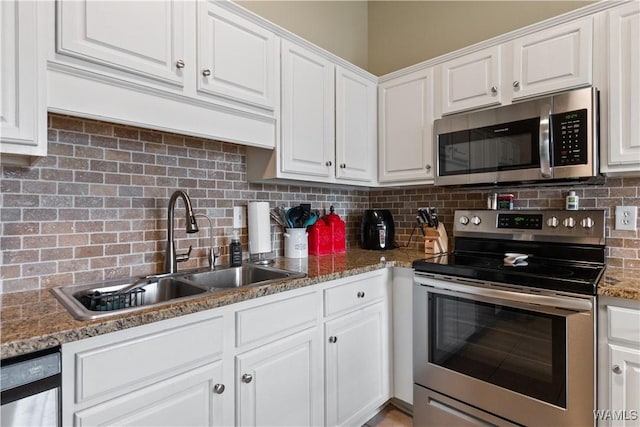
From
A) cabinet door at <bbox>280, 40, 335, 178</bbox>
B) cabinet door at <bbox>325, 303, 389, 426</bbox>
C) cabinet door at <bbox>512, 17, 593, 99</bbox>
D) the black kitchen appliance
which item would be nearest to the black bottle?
cabinet door at <bbox>280, 40, 335, 178</bbox>

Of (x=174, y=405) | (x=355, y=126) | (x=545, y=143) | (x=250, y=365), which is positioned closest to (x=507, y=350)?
(x=545, y=143)

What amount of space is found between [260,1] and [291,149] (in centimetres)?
104

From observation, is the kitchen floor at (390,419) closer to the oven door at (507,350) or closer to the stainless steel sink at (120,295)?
the oven door at (507,350)

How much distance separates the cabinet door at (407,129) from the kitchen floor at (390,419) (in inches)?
56.8

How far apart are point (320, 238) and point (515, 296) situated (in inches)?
46.2

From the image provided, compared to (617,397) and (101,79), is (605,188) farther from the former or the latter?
(101,79)

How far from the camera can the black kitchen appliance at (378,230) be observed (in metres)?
2.44

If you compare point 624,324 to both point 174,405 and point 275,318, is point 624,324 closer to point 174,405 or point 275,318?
point 275,318

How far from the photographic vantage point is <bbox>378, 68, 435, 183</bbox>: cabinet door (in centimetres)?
218

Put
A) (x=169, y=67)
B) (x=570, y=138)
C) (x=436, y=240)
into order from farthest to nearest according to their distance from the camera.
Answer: (x=436, y=240)
(x=570, y=138)
(x=169, y=67)

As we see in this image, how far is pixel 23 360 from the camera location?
819 mm

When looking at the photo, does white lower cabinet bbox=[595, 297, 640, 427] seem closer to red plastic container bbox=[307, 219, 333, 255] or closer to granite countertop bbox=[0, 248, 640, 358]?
granite countertop bbox=[0, 248, 640, 358]

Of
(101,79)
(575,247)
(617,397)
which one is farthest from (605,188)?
(101,79)

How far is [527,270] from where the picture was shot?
1557 millimetres
